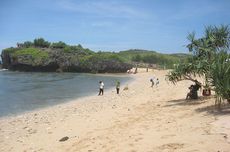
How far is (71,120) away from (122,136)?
6793 millimetres

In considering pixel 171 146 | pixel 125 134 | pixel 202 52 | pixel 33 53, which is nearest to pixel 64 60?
pixel 33 53

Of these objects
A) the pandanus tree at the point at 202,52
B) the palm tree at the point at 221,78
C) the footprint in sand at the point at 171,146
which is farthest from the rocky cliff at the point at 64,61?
the footprint in sand at the point at 171,146

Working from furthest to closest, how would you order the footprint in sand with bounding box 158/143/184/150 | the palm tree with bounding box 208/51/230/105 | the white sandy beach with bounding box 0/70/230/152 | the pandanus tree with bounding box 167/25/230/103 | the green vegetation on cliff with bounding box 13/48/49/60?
the green vegetation on cliff with bounding box 13/48/49/60 < the pandanus tree with bounding box 167/25/230/103 < the palm tree with bounding box 208/51/230/105 < the white sandy beach with bounding box 0/70/230/152 < the footprint in sand with bounding box 158/143/184/150

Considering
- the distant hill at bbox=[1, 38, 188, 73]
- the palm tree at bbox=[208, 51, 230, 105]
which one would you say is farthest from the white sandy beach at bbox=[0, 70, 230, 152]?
the distant hill at bbox=[1, 38, 188, 73]

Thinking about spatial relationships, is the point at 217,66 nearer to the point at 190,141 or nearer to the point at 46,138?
the point at 190,141

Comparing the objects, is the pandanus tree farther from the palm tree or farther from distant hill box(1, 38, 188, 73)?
distant hill box(1, 38, 188, 73)

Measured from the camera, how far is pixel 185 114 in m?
15.1

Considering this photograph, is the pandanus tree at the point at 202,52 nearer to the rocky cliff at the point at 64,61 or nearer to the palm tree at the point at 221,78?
the palm tree at the point at 221,78

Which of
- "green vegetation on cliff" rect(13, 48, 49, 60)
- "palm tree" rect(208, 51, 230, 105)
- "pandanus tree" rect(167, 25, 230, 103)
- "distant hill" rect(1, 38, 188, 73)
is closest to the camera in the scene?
"palm tree" rect(208, 51, 230, 105)

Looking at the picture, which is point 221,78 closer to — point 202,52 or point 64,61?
point 202,52

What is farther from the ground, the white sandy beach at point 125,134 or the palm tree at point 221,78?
the palm tree at point 221,78

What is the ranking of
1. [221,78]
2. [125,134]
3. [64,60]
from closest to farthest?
[125,134] < [221,78] < [64,60]

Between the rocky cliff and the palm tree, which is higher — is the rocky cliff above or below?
above

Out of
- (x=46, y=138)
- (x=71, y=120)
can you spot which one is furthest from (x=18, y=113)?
(x=46, y=138)
